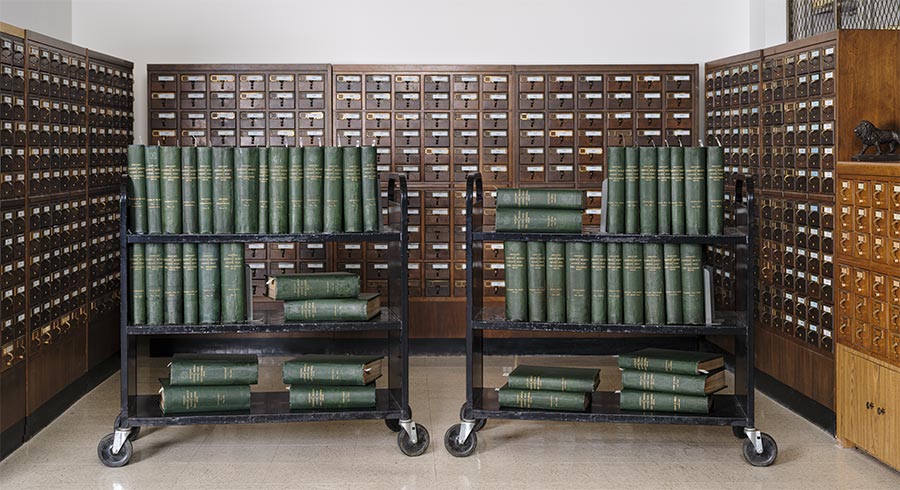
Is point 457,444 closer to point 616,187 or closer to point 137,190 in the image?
point 616,187

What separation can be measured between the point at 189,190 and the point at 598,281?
5.54 feet

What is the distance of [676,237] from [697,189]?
0.21 m

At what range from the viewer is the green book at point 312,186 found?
13.9 ft

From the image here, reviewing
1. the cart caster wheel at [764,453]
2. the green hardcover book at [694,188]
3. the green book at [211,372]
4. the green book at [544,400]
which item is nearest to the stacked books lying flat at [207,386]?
the green book at [211,372]

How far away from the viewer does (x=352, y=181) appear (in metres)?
4.25

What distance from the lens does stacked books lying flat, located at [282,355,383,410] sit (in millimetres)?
4328

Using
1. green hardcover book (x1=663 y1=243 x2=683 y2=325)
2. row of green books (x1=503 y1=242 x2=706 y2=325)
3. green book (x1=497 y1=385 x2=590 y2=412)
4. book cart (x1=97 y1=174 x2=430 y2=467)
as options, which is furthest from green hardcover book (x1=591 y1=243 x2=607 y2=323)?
book cart (x1=97 y1=174 x2=430 y2=467)

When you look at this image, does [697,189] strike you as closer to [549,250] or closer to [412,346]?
[549,250]

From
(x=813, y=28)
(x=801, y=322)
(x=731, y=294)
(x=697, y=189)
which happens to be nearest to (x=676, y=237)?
(x=697, y=189)

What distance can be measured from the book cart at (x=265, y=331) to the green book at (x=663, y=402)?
2.86ft

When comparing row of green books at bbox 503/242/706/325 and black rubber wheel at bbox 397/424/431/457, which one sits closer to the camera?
row of green books at bbox 503/242/706/325

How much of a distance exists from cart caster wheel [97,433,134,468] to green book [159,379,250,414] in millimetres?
214

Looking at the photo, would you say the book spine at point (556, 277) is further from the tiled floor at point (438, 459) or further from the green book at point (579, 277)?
the tiled floor at point (438, 459)

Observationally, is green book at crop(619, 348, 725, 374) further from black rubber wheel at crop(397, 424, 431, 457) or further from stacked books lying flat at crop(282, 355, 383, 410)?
stacked books lying flat at crop(282, 355, 383, 410)
